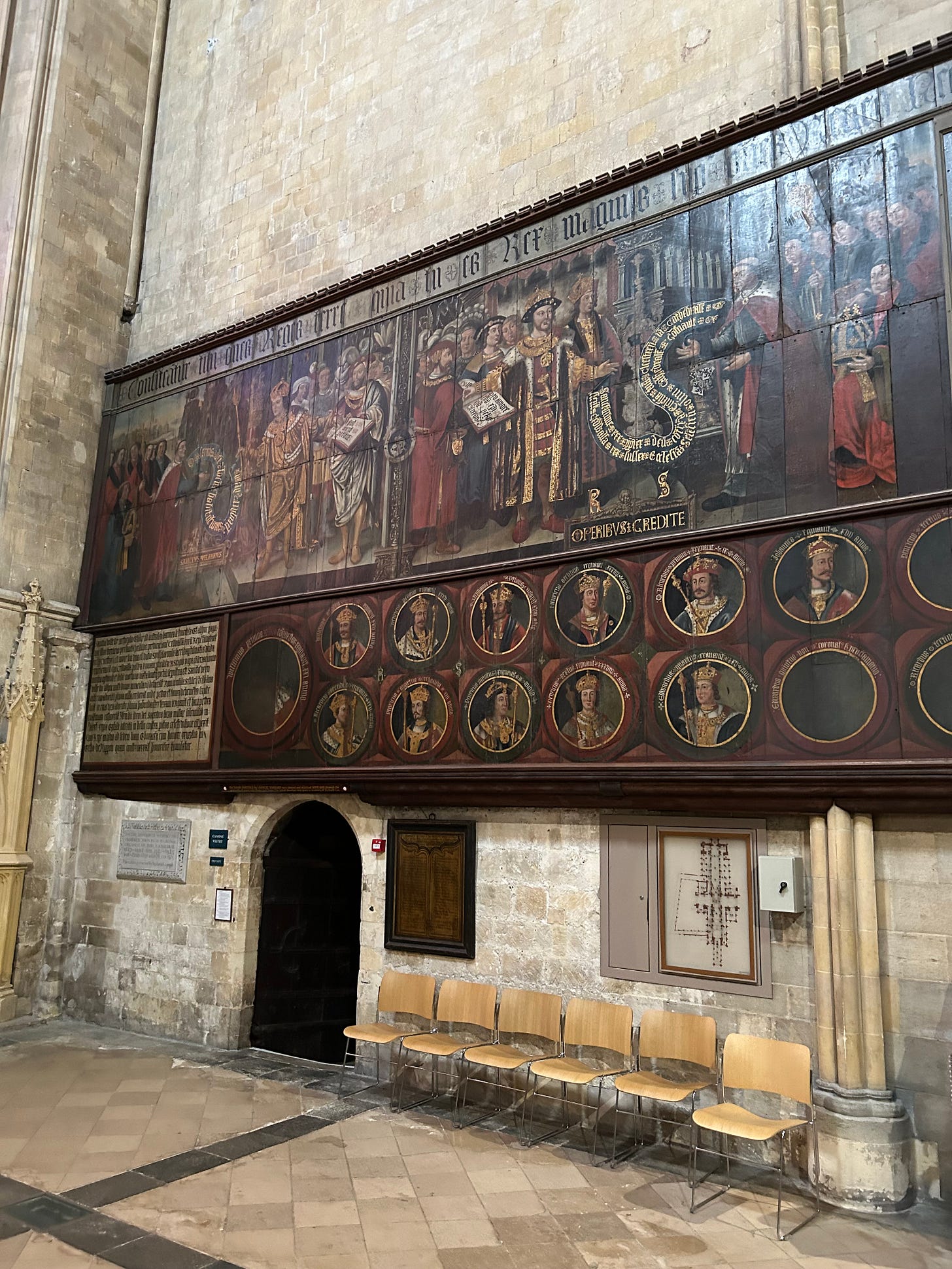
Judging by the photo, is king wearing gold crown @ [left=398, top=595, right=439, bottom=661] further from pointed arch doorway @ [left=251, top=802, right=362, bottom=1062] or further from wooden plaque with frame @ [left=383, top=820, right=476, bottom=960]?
pointed arch doorway @ [left=251, top=802, right=362, bottom=1062]

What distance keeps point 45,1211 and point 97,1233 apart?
18.2 inches

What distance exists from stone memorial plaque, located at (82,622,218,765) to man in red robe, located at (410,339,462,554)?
8.88 ft

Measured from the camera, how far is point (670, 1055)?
20.4 feet

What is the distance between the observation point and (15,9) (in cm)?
1193

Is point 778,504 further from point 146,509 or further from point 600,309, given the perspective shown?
point 146,509

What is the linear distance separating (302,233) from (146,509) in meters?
3.65

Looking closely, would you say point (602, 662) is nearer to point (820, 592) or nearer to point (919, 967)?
point (820, 592)

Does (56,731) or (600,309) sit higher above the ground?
(600,309)

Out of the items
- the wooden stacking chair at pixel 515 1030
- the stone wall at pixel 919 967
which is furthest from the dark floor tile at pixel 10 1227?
the stone wall at pixel 919 967

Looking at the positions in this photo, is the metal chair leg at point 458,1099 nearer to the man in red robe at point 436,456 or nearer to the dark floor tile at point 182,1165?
the dark floor tile at point 182,1165

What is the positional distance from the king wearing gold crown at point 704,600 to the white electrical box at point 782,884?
1.57 m

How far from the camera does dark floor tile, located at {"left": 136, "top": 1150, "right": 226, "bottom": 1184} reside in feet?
18.5

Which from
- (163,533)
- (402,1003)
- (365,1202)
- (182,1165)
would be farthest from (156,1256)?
(163,533)

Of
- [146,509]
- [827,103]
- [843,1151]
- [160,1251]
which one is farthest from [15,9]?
[843,1151]
